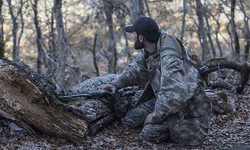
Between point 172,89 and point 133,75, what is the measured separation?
121 centimetres

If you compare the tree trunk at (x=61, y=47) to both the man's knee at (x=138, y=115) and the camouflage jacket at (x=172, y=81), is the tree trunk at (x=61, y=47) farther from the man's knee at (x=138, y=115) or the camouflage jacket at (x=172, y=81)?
the camouflage jacket at (x=172, y=81)

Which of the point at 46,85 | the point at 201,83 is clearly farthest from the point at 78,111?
the point at 201,83

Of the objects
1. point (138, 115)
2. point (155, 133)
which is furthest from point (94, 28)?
point (155, 133)

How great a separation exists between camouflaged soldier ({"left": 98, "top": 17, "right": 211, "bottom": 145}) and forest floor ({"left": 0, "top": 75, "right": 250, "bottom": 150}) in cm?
22

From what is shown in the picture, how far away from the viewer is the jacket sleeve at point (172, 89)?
3.74m

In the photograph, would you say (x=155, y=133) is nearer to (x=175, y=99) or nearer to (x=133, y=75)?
(x=175, y=99)

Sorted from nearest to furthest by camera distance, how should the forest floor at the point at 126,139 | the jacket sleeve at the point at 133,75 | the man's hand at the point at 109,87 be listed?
the forest floor at the point at 126,139 → the man's hand at the point at 109,87 → the jacket sleeve at the point at 133,75

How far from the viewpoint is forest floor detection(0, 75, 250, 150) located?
11.7ft

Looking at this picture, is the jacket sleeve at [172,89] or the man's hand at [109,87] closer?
the jacket sleeve at [172,89]

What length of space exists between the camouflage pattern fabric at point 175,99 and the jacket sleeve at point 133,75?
23 cm

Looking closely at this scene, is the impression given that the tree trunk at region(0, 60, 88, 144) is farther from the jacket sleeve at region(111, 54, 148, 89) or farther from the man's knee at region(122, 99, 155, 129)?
the jacket sleeve at region(111, 54, 148, 89)

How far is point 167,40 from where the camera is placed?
4.05 m

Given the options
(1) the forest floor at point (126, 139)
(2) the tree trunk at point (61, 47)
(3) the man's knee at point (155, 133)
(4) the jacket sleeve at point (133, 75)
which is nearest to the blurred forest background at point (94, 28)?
(2) the tree trunk at point (61, 47)

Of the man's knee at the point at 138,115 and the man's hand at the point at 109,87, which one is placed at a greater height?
the man's hand at the point at 109,87
